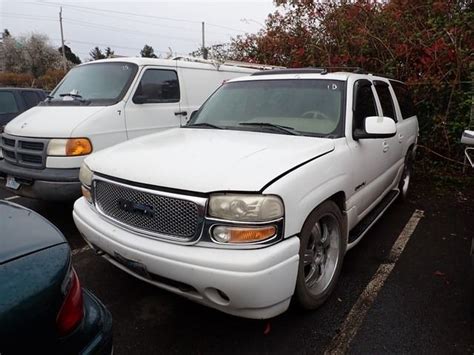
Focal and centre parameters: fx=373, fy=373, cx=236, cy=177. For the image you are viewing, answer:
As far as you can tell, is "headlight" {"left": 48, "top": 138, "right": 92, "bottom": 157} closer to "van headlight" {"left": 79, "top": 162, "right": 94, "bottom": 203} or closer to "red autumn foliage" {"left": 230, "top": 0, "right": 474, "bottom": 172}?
"van headlight" {"left": 79, "top": 162, "right": 94, "bottom": 203}

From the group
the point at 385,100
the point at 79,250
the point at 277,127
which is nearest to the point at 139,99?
the point at 79,250

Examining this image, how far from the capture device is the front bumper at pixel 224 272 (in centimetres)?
208

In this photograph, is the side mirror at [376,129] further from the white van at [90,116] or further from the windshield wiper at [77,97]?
the windshield wiper at [77,97]

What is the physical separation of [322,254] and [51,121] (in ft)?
11.7

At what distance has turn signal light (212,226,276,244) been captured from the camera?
7.11ft

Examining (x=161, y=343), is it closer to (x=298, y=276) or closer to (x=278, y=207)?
(x=298, y=276)

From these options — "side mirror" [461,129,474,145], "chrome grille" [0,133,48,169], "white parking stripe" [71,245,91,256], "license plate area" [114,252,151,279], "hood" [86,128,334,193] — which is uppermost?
"side mirror" [461,129,474,145]

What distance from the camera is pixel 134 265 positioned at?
7.89 feet

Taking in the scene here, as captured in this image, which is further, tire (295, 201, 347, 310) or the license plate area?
tire (295, 201, 347, 310)

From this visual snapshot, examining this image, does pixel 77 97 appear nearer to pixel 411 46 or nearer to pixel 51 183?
pixel 51 183

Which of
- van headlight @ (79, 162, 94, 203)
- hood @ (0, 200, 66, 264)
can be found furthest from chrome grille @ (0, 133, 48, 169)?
hood @ (0, 200, 66, 264)

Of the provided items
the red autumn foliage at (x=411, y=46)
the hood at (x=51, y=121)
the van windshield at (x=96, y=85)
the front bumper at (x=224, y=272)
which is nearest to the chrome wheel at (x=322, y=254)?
the front bumper at (x=224, y=272)

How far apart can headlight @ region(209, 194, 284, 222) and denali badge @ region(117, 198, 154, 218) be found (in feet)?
1.47

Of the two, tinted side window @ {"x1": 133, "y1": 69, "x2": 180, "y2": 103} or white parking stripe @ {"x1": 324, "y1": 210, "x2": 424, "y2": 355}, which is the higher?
tinted side window @ {"x1": 133, "y1": 69, "x2": 180, "y2": 103}
